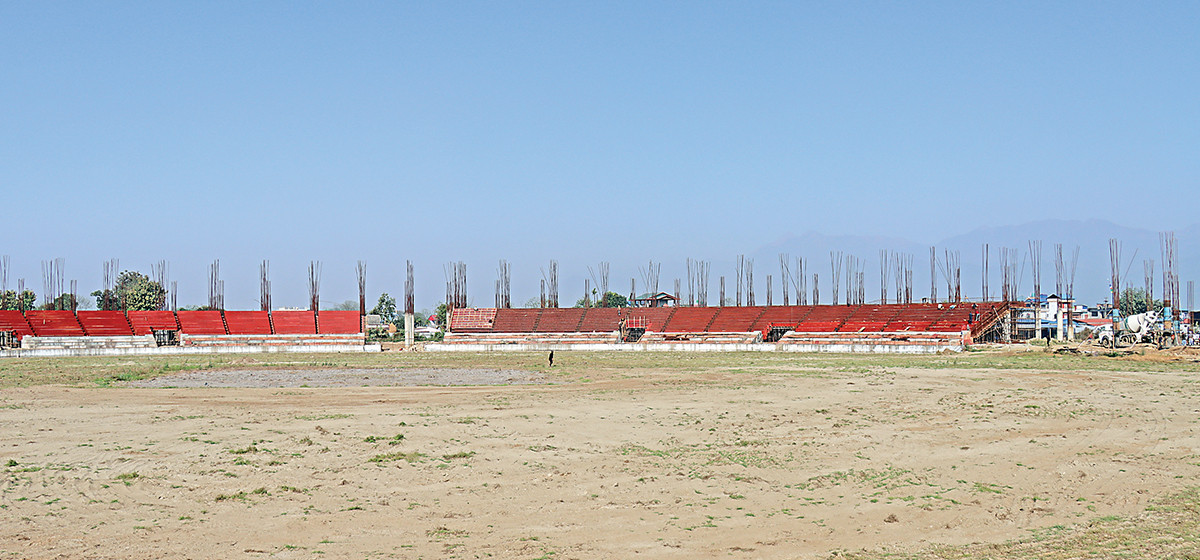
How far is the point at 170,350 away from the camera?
171 ft

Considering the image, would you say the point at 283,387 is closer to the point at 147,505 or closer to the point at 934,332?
the point at 147,505

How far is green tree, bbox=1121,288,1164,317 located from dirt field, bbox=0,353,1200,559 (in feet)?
172

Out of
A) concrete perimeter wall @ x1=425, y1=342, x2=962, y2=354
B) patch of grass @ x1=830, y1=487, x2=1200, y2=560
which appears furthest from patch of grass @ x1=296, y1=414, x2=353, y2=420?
concrete perimeter wall @ x1=425, y1=342, x2=962, y2=354

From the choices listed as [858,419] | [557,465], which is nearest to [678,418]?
[858,419]

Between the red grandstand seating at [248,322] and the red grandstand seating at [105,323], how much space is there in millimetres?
6122

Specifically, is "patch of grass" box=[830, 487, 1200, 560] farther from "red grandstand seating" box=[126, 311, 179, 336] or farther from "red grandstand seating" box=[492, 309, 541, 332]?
"red grandstand seating" box=[126, 311, 179, 336]

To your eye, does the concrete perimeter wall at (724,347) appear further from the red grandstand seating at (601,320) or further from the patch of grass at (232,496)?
the patch of grass at (232,496)

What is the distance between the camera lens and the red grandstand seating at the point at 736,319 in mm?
61125

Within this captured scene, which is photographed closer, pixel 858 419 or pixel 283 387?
pixel 858 419

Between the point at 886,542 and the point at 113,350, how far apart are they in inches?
1977

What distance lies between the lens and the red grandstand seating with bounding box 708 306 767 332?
61.1 meters

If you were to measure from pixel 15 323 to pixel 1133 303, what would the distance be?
344 ft

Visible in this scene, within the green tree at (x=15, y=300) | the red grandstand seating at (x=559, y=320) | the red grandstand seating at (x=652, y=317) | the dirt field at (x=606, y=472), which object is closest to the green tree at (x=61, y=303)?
the green tree at (x=15, y=300)

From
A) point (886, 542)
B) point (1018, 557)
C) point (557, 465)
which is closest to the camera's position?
point (1018, 557)
